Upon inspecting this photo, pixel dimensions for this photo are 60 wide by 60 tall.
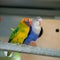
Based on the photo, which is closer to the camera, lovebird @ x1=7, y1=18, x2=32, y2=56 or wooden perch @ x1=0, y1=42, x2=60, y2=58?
wooden perch @ x1=0, y1=42, x2=60, y2=58

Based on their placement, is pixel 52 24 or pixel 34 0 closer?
pixel 52 24

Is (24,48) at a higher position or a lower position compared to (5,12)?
lower

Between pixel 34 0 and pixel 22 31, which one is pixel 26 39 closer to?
pixel 22 31

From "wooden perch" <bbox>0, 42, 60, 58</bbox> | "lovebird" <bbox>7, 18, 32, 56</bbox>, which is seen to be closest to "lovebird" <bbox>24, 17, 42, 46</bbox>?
"lovebird" <bbox>7, 18, 32, 56</bbox>

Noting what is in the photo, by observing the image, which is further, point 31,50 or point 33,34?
point 33,34

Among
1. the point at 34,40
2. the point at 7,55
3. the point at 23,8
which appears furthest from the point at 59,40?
the point at 23,8

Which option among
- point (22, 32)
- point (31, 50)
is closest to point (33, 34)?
point (22, 32)

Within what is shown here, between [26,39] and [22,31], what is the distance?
0.17ft

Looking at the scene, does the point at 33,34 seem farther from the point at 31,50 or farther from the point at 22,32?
the point at 31,50

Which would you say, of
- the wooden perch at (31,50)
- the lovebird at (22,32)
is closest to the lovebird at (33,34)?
the lovebird at (22,32)

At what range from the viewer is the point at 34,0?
41.3 inches

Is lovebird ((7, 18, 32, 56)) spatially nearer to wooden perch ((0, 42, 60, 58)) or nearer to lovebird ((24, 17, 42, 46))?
lovebird ((24, 17, 42, 46))

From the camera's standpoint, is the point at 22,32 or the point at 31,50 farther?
the point at 22,32

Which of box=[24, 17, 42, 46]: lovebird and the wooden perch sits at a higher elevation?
box=[24, 17, 42, 46]: lovebird
